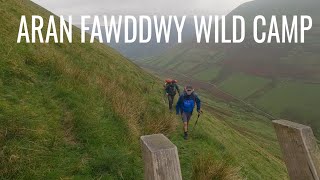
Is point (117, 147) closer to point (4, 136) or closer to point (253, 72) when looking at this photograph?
point (4, 136)

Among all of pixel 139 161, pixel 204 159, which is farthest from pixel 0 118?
pixel 204 159

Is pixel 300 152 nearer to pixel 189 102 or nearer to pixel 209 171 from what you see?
pixel 209 171

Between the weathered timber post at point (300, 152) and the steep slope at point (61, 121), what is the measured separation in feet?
13.4

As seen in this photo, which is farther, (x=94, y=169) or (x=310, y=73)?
(x=310, y=73)

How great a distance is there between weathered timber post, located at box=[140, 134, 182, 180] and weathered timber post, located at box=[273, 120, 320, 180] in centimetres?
145

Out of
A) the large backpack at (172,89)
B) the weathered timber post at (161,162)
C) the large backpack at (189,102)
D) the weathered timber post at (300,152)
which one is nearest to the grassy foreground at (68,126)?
the large backpack at (189,102)

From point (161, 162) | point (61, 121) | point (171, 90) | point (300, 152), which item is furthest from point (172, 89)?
point (161, 162)

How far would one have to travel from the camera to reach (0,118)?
6.89 meters

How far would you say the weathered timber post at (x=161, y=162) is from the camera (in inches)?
121

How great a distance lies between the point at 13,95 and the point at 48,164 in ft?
8.28

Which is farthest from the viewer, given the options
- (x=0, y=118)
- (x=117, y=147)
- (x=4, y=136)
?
(x=117, y=147)

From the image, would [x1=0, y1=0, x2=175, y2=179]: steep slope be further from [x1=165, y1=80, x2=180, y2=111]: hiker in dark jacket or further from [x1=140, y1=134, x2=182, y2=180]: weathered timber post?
[x1=165, y1=80, x2=180, y2=111]: hiker in dark jacket

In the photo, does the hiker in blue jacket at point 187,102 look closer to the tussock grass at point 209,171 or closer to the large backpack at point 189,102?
the large backpack at point 189,102

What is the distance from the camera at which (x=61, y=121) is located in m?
8.01
